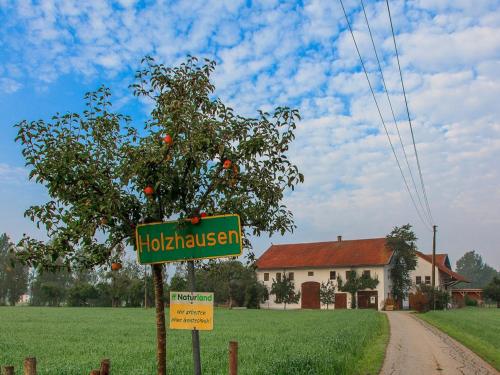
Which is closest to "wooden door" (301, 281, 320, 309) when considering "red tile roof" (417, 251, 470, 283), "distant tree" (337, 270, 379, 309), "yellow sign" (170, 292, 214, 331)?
"distant tree" (337, 270, 379, 309)

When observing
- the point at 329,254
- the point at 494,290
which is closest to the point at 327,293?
the point at 329,254

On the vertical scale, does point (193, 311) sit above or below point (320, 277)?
above

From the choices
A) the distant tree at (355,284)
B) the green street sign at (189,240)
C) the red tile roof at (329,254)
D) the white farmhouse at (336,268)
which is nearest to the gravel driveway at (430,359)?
the green street sign at (189,240)

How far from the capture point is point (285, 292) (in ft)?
227

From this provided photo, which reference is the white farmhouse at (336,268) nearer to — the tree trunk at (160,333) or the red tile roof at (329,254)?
the red tile roof at (329,254)

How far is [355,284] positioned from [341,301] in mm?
2715

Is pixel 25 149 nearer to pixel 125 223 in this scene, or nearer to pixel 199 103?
pixel 125 223

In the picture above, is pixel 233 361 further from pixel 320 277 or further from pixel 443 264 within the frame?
pixel 443 264

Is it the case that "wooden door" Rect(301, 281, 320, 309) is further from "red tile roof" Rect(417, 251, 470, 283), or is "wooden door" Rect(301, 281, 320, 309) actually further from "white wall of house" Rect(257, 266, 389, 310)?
"red tile roof" Rect(417, 251, 470, 283)

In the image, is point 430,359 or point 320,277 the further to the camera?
point 320,277

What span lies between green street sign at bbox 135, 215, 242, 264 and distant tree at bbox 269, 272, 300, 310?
63918mm

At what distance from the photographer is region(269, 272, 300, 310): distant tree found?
68562 millimetres

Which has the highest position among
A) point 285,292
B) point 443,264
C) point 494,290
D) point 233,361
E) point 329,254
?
point 233,361

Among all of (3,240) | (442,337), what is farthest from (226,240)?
(3,240)
